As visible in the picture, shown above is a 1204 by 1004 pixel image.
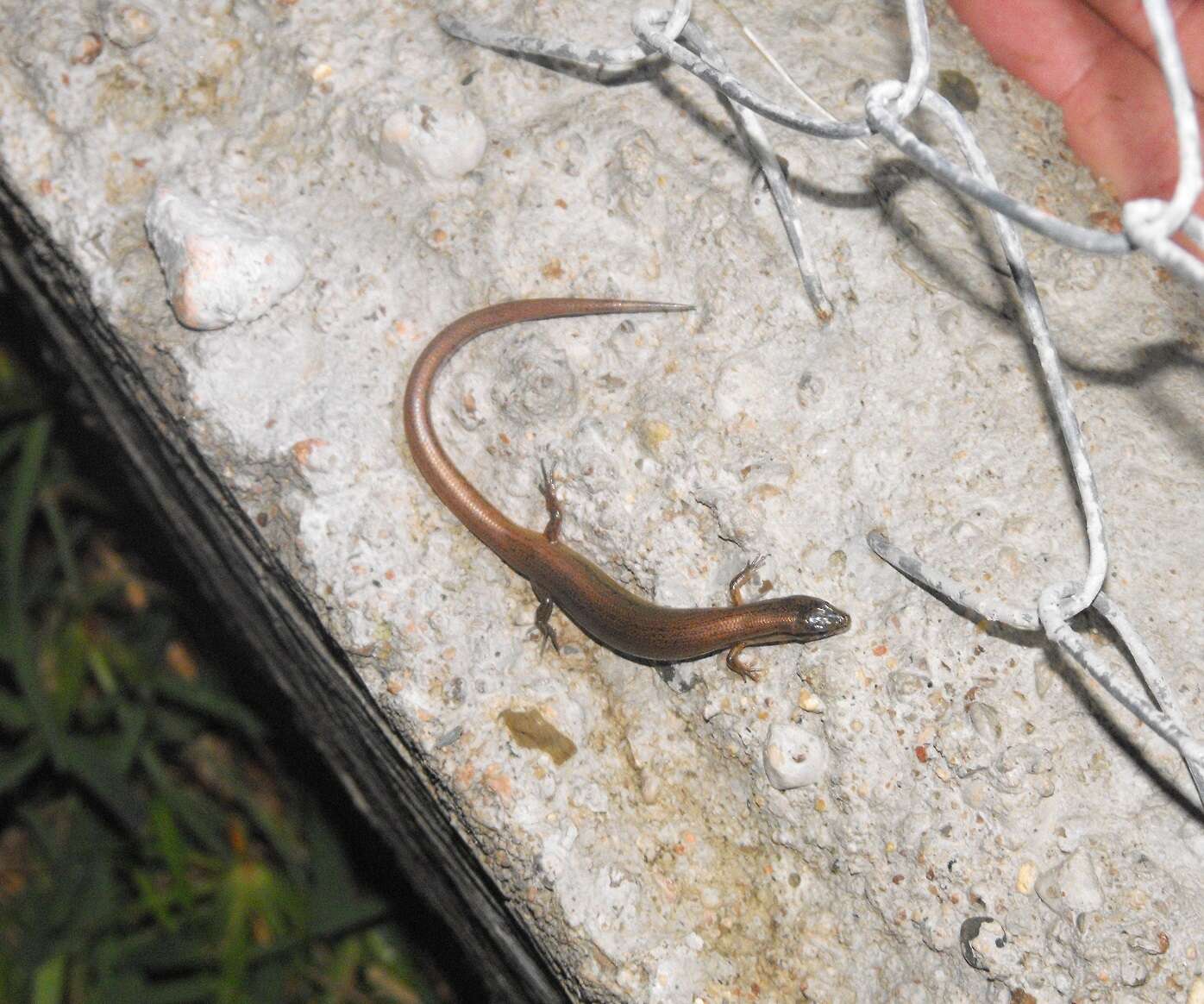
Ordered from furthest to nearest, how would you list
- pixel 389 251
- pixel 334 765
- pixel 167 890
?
1. pixel 167 890
2. pixel 334 765
3. pixel 389 251

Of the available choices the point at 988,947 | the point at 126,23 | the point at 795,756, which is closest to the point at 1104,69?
the point at 795,756

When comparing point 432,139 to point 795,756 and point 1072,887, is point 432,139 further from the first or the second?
point 1072,887

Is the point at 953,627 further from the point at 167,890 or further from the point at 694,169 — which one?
the point at 167,890

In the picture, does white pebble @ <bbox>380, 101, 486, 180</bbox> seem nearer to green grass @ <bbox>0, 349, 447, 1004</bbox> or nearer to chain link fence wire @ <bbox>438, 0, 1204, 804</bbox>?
chain link fence wire @ <bbox>438, 0, 1204, 804</bbox>

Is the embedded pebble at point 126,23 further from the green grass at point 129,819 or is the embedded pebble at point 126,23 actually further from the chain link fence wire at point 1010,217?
the green grass at point 129,819

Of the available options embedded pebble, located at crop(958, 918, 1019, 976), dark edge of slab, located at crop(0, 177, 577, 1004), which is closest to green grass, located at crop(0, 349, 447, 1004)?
dark edge of slab, located at crop(0, 177, 577, 1004)

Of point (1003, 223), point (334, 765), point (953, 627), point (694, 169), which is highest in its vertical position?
point (1003, 223)

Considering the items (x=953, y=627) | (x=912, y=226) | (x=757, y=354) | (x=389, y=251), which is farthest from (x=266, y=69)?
(x=953, y=627)
